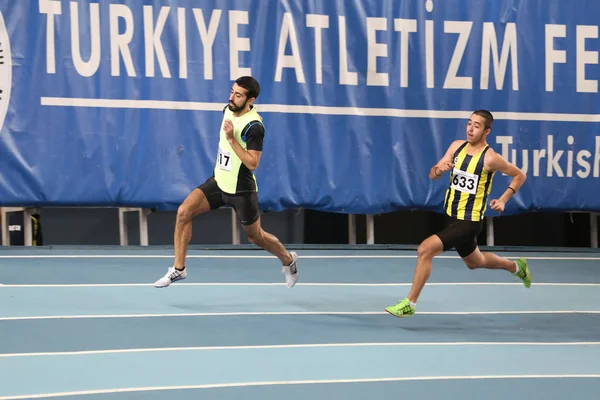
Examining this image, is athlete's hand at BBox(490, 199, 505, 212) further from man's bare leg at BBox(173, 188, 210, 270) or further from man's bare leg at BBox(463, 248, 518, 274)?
man's bare leg at BBox(173, 188, 210, 270)

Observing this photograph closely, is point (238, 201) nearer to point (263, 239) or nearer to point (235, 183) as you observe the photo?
point (235, 183)

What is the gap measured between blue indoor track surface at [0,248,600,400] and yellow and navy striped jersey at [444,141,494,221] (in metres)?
0.83

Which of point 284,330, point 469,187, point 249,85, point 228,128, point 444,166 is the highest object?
point 249,85

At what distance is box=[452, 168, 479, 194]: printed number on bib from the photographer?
314 inches

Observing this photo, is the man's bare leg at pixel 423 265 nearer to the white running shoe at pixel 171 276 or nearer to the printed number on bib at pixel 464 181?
the printed number on bib at pixel 464 181

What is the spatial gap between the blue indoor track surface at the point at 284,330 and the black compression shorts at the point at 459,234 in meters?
0.58

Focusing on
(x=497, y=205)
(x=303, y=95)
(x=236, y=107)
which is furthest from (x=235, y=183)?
(x=303, y=95)

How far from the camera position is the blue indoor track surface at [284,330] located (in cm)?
574

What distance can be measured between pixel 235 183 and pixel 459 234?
5.90 ft

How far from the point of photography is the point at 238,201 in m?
8.32

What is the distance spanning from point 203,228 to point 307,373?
8.23m

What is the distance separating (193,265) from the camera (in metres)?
10.5

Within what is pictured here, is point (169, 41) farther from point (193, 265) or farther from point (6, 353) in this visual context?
point (6, 353)

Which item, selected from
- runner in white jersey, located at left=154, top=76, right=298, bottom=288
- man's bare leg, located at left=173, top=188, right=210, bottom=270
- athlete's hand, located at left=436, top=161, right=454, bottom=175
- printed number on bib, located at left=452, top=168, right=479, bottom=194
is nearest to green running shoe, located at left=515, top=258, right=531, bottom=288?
printed number on bib, located at left=452, top=168, right=479, bottom=194
